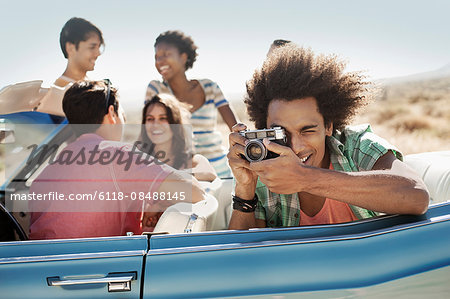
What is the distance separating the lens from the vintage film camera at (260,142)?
1.58 m

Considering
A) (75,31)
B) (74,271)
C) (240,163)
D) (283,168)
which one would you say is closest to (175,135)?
(75,31)

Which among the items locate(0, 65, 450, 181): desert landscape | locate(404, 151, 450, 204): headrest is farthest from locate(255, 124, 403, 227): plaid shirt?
locate(0, 65, 450, 181): desert landscape

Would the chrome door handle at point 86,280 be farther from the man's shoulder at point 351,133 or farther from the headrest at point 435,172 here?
the headrest at point 435,172

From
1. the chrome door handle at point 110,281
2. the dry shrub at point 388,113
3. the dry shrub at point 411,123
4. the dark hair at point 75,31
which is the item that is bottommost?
the dry shrub at point 388,113

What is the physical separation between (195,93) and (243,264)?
2486mm

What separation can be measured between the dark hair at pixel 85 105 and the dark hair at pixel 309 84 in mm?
760

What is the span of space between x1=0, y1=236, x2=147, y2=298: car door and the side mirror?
1.60 m

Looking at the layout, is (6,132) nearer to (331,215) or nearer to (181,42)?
(181,42)

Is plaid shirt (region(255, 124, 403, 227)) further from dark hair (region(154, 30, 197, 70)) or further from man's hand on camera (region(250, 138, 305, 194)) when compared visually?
dark hair (region(154, 30, 197, 70))

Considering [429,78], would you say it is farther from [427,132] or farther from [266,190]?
[266,190]

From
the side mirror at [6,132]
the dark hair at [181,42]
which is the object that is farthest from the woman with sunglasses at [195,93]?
the side mirror at [6,132]

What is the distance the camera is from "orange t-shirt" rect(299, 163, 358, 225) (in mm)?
→ 1835

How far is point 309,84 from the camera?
6.03 feet

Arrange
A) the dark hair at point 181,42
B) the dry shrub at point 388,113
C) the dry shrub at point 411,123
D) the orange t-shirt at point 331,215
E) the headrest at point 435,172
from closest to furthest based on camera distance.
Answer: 1. the orange t-shirt at point 331,215
2. the headrest at point 435,172
3. the dark hair at point 181,42
4. the dry shrub at point 411,123
5. the dry shrub at point 388,113
